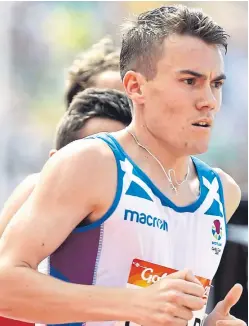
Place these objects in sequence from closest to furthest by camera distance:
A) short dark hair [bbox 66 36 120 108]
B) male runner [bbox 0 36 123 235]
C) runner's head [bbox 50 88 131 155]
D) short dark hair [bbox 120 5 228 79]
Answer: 1. short dark hair [bbox 120 5 228 79]
2. runner's head [bbox 50 88 131 155]
3. male runner [bbox 0 36 123 235]
4. short dark hair [bbox 66 36 120 108]

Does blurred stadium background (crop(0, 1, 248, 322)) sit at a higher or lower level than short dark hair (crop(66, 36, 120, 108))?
higher

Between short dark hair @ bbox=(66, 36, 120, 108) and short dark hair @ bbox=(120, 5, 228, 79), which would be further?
short dark hair @ bbox=(66, 36, 120, 108)

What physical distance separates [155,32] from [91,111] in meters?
1.16

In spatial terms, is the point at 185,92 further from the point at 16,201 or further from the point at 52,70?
the point at 52,70

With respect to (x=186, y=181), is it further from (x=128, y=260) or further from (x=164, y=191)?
(x=128, y=260)

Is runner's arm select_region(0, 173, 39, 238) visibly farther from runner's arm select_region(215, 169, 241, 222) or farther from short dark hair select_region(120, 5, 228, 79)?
runner's arm select_region(215, 169, 241, 222)

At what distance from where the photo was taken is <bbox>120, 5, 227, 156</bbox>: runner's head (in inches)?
122

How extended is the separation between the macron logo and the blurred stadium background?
25.1ft

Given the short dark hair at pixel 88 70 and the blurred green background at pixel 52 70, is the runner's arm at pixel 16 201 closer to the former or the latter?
the short dark hair at pixel 88 70

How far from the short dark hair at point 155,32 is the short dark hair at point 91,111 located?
0.90 m

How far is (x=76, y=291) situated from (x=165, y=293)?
0.30m

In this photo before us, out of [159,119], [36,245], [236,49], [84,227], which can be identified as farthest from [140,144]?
[236,49]

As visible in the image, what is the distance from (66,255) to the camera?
309 cm

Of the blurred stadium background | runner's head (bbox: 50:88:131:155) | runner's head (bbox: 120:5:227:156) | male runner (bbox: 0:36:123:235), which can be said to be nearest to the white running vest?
runner's head (bbox: 120:5:227:156)
